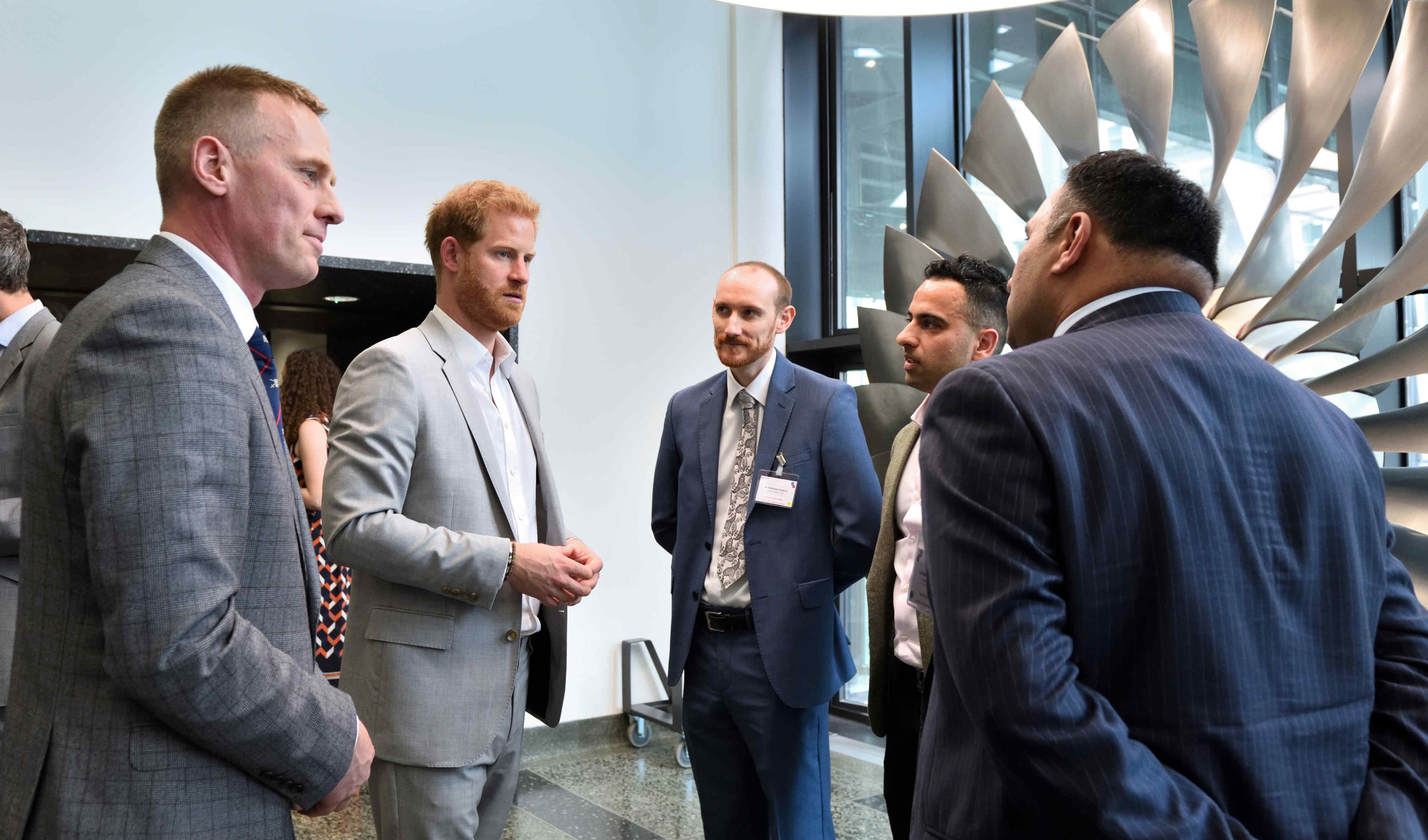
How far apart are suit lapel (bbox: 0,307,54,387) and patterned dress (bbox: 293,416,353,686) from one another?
1.59 meters

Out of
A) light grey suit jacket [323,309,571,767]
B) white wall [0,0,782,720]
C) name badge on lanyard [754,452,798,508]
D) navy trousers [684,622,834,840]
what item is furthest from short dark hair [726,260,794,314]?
white wall [0,0,782,720]

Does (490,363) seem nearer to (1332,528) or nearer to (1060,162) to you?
(1332,528)

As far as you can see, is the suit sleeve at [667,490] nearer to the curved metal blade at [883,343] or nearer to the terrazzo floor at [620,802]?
the curved metal blade at [883,343]

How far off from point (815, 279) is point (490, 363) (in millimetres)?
2995

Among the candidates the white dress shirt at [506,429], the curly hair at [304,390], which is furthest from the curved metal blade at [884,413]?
the curly hair at [304,390]

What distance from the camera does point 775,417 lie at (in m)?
2.61

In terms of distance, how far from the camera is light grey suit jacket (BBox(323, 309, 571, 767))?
187 cm

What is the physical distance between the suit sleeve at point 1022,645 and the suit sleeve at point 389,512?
1.00 meters

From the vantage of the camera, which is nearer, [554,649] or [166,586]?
[166,586]

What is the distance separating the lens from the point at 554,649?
2135mm

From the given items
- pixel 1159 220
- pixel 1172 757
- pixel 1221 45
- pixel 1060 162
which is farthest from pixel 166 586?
pixel 1060 162

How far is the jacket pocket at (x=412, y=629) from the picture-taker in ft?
6.27

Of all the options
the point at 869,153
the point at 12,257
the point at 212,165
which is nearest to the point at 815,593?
the point at 212,165

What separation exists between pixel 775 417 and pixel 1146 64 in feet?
3.72
